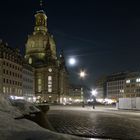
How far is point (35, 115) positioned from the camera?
15875 millimetres

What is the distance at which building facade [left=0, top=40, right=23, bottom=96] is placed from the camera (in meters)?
118

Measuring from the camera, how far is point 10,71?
413 feet

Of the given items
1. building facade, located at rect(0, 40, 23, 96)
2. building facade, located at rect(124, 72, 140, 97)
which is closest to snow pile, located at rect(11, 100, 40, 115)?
building facade, located at rect(0, 40, 23, 96)

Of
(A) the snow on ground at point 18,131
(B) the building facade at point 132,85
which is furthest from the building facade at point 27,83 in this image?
(A) the snow on ground at point 18,131

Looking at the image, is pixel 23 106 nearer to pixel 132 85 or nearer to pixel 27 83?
pixel 27 83

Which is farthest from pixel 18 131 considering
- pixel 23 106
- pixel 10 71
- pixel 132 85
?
pixel 132 85

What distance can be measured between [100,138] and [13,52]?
117973 mm

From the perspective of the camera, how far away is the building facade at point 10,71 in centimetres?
11756

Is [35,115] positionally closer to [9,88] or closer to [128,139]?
[128,139]

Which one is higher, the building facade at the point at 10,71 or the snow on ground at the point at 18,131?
the building facade at the point at 10,71

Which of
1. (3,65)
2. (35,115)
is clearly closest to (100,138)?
(35,115)

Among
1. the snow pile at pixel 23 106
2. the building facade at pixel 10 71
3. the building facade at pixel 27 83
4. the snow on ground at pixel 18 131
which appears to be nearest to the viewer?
the snow on ground at pixel 18 131

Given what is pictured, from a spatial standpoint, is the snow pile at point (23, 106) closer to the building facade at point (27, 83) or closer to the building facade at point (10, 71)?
the building facade at point (10, 71)

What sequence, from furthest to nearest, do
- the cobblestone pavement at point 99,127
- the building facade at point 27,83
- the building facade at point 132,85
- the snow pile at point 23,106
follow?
1. the building facade at point 132,85
2. the building facade at point 27,83
3. the cobblestone pavement at point 99,127
4. the snow pile at point 23,106
